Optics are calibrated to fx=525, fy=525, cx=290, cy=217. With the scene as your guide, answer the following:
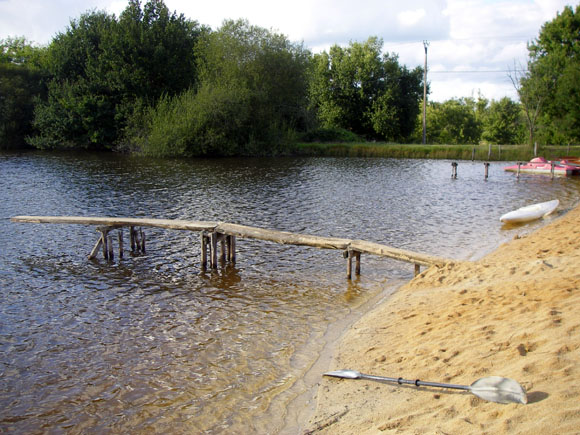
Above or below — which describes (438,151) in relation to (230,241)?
above

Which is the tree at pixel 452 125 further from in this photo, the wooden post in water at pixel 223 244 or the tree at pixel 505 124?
the wooden post in water at pixel 223 244

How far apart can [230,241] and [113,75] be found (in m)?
48.4

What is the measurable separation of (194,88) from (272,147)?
429 inches

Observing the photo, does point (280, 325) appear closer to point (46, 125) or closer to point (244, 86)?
point (244, 86)

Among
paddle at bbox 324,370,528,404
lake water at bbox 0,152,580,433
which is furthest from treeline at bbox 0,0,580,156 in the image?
paddle at bbox 324,370,528,404

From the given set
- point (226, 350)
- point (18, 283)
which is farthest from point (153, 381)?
point (18, 283)

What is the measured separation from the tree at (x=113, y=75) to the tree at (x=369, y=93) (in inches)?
765

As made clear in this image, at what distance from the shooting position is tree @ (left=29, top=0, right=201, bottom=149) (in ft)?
186

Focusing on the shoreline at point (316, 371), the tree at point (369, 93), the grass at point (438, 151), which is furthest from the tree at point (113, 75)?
the shoreline at point (316, 371)

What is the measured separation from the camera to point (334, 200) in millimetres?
26031

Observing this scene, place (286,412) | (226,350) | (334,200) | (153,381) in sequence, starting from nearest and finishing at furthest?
1. (286,412)
2. (153,381)
3. (226,350)
4. (334,200)

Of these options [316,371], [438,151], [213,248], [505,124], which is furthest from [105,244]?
[505,124]

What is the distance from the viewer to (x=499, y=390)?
5.47 meters

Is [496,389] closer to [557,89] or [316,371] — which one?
[316,371]
